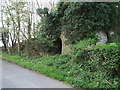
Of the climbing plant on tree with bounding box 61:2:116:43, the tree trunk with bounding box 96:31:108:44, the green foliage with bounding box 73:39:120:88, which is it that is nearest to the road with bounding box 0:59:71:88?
the green foliage with bounding box 73:39:120:88

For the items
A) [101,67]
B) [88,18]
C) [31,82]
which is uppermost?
[88,18]

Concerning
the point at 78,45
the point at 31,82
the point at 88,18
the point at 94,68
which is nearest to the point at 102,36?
the point at 88,18

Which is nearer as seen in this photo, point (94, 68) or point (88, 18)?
point (94, 68)

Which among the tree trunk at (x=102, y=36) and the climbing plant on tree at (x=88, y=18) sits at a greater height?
the climbing plant on tree at (x=88, y=18)

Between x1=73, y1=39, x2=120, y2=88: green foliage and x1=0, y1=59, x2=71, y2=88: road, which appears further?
x1=0, y1=59, x2=71, y2=88: road

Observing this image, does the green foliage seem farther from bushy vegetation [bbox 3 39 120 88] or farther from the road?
the road

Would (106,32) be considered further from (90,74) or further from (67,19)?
(90,74)

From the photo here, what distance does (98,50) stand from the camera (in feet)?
13.8

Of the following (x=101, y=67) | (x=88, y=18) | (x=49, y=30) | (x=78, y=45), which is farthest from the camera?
(x=49, y=30)

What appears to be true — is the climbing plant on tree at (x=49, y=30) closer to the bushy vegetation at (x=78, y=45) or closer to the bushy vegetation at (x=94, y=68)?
the bushy vegetation at (x=78, y=45)

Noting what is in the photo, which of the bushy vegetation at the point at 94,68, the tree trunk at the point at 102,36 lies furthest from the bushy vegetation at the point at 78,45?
the tree trunk at the point at 102,36

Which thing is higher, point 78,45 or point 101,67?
point 78,45

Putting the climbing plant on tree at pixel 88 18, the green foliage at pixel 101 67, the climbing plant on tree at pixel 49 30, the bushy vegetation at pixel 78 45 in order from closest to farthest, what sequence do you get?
the green foliage at pixel 101 67 → the bushy vegetation at pixel 78 45 → the climbing plant on tree at pixel 88 18 → the climbing plant on tree at pixel 49 30

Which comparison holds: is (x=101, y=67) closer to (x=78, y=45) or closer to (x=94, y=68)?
(x=94, y=68)
